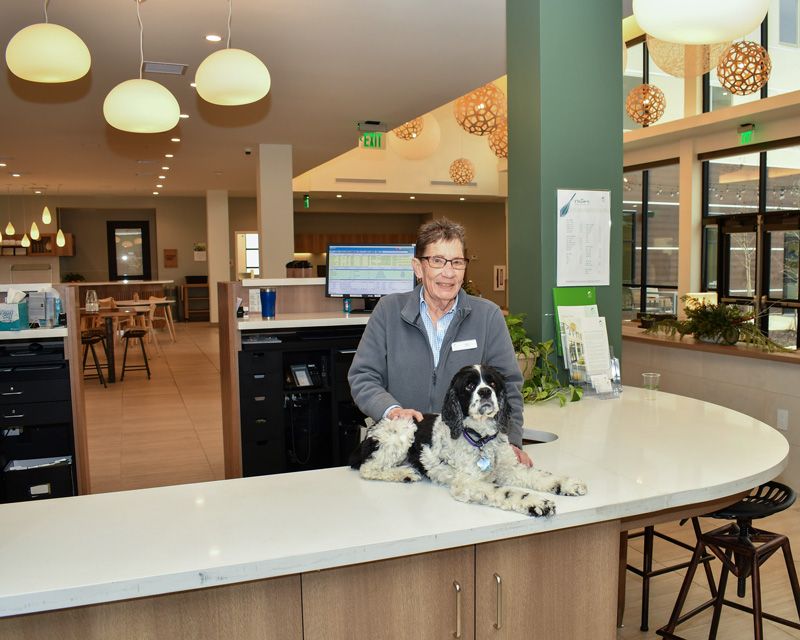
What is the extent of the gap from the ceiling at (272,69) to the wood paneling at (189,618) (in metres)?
4.03

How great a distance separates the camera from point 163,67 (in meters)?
5.91

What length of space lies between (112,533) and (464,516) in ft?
2.79

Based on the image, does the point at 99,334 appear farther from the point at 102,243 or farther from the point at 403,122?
the point at 102,243

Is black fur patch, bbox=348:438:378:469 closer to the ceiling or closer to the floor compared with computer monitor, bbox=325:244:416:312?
closer to the floor

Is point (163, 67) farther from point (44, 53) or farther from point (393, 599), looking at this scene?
point (393, 599)

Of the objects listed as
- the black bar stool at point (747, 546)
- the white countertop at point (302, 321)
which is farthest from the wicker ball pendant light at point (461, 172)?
the black bar stool at point (747, 546)

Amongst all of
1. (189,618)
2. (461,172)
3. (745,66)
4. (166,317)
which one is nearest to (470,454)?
(189,618)

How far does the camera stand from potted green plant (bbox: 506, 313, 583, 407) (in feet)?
10.4

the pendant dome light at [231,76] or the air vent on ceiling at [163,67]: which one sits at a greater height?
the air vent on ceiling at [163,67]

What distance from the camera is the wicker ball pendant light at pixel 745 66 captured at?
20.5 feet

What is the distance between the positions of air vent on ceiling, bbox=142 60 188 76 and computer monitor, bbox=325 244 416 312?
2238 mm

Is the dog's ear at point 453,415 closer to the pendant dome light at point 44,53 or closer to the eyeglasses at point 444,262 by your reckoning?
the eyeglasses at point 444,262

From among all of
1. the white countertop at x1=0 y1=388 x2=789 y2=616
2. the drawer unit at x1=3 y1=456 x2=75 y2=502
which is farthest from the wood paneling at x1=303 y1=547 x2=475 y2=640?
the drawer unit at x1=3 y1=456 x2=75 y2=502

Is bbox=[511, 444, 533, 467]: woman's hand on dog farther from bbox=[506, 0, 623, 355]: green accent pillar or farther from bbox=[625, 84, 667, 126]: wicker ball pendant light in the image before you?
Answer: bbox=[625, 84, 667, 126]: wicker ball pendant light
